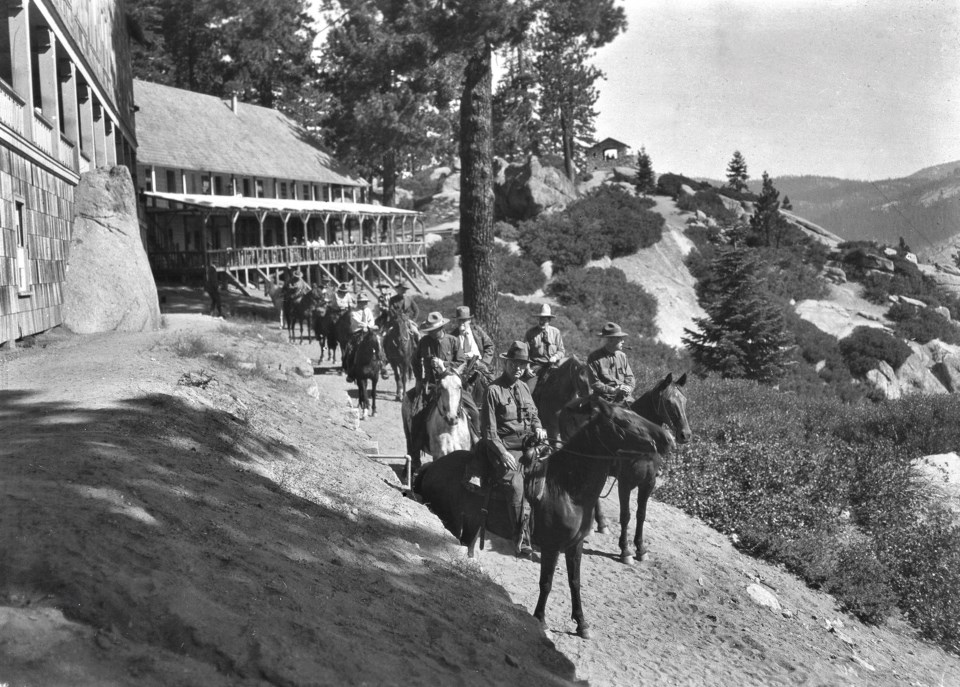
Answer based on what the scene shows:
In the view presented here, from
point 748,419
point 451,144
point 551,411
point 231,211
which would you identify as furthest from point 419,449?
point 451,144

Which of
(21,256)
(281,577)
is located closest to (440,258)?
(21,256)

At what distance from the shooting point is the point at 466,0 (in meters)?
19.4

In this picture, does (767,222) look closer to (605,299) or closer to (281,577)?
(605,299)

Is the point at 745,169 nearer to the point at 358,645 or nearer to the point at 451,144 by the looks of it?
the point at 451,144

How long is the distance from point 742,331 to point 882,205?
70.5 feet

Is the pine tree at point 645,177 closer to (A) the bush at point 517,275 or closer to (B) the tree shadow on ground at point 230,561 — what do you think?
(A) the bush at point 517,275

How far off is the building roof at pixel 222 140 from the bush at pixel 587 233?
12.9m

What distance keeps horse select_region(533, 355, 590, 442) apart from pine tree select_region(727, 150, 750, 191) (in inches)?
2410

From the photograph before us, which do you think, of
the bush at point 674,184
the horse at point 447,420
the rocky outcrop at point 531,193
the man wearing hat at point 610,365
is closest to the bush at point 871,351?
the rocky outcrop at point 531,193

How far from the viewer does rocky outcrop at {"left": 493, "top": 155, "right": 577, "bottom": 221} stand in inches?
2094

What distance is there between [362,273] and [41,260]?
30.3 metres

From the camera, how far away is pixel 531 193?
53062 millimetres

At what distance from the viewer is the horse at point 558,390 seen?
11.3 m

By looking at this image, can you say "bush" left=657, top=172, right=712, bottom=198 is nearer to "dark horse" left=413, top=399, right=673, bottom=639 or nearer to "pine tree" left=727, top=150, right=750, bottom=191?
"pine tree" left=727, top=150, right=750, bottom=191
